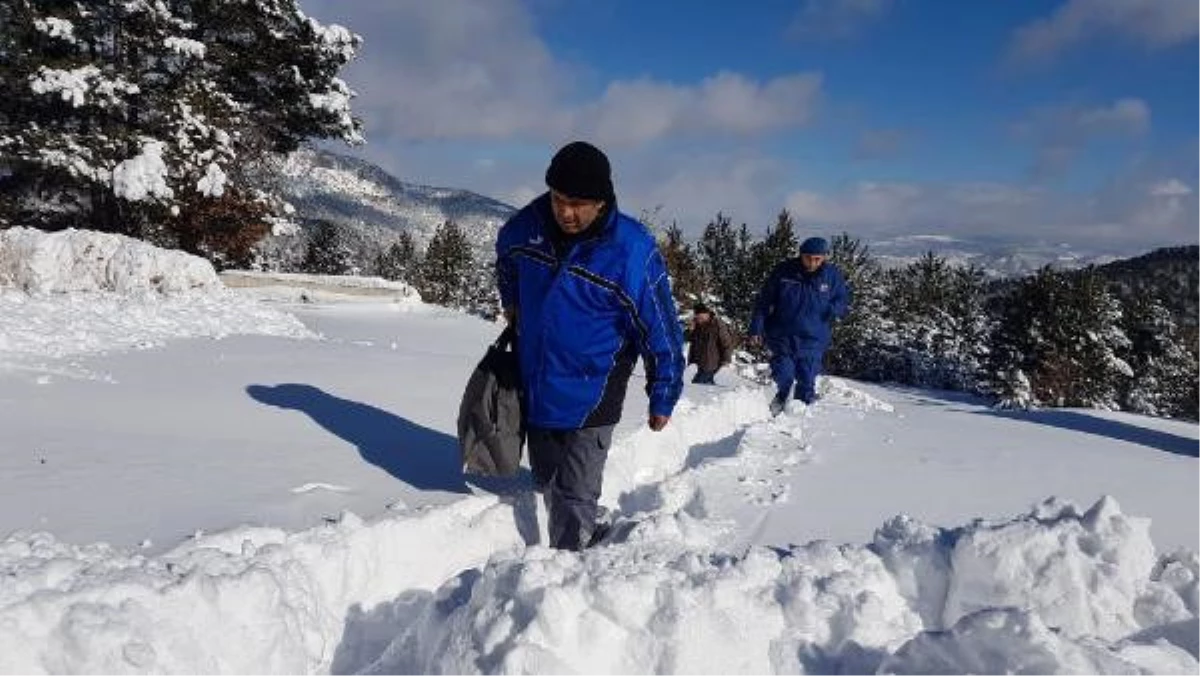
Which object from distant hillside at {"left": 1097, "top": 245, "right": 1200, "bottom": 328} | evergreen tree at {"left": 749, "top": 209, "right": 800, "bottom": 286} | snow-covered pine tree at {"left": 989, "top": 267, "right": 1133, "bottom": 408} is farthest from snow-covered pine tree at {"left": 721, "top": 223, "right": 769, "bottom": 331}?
distant hillside at {"left": 1097, "top": 245, "right": 1200, "bottom": 328}

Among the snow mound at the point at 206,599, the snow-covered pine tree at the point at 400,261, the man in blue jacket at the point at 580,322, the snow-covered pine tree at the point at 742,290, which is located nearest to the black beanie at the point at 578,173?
A: the man in blue jacket at the point at 580,322

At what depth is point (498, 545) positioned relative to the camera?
13.2ft

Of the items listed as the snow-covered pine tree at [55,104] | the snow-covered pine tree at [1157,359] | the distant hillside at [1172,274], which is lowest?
the snow-covered pine tree at [1157,359]

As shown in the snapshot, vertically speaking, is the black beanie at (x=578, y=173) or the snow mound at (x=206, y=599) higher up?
the black beanie at (x=578, y=173)

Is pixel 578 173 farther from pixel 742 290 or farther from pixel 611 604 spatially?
pixel 742 290

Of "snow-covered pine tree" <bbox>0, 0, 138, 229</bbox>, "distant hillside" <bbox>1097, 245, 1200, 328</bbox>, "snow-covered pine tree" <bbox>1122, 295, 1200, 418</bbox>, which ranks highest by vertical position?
"distant hillside" <bbox>1097, 245, 1200, 328</bbox>

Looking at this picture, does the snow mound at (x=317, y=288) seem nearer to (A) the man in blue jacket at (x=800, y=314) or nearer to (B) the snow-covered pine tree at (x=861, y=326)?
(A) the man in blue jacket at (x=800, y=314)

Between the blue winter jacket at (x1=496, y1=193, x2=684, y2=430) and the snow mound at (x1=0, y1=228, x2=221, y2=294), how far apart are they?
368 inches

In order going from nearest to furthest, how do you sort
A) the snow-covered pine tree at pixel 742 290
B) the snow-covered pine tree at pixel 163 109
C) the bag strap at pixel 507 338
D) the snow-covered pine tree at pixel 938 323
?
1. the bag strap at pixel 507 338
2. the snow-covered pine tree at pixel 163 109
3. the snow-covered pine tree at pixel 742 290
4. the snow-covered pine tree at pixel 938 323

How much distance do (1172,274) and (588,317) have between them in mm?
117656

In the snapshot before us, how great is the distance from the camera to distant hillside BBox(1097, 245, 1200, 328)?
299 feet

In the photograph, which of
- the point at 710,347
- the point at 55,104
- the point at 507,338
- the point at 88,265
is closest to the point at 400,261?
Answer: the point at 55,104

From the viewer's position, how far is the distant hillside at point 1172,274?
91.0 m

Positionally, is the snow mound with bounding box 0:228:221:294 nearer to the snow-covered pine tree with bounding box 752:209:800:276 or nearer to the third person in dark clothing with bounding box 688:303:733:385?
the third person in dark clothing with bounding box 688:303:733:385
